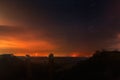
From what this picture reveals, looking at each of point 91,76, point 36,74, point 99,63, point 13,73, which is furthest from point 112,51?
point 13,73

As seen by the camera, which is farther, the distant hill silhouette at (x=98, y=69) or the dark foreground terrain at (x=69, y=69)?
the dark foreground terrain at (x=69, y=69)

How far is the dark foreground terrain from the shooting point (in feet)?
72.5

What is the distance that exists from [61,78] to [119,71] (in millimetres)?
4633

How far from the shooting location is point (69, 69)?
79.8 feet

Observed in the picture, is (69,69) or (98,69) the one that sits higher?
(69,69)

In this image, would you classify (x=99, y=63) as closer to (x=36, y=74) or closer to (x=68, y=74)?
(x=68, y=74)

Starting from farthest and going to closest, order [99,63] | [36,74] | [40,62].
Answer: [40,62], [36,74], [99,63]

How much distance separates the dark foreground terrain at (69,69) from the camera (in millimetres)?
22109

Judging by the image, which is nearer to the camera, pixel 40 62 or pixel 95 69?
pixel 95 69

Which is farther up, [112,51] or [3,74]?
[112,51]

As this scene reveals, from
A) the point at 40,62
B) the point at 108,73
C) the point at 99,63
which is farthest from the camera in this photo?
the point at 40,62

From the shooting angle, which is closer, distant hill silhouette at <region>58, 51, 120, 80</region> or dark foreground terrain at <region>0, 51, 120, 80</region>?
distant hill silhouette at <region>58, 51, 120, 80</region>

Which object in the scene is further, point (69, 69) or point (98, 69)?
point (69, 69)

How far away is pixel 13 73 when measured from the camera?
26.0 metres
